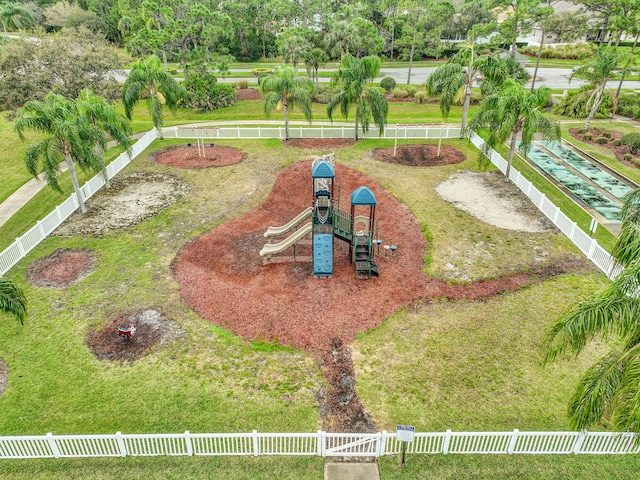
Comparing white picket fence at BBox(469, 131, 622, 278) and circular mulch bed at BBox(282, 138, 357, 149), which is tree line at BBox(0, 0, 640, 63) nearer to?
circular mulch bed at BBox(282, 138, 357, 149)

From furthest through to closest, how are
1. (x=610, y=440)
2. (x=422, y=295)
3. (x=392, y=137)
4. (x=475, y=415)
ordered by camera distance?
(x=392, y=137)
(x=422, y=295)
(x=475, y=415)
(x=610, y=440)

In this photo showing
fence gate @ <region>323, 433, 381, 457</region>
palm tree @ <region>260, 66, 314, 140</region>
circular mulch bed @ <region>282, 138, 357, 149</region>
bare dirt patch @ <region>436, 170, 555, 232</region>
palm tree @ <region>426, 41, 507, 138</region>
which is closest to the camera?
fence gate @ <region>323, 433, 381, 457</region>

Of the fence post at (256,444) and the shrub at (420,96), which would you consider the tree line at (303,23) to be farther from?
the fence post at (256,444)

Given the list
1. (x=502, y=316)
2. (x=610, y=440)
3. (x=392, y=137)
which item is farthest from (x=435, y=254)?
(x=392, y=137)

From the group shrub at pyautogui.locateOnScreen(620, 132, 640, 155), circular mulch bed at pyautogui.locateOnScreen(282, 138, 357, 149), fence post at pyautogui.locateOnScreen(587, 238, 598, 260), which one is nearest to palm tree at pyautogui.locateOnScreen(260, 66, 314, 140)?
circular mulch bed at pyautogui.locateOnScreen(282, 138, 357, 149)

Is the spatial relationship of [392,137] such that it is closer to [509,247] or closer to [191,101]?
[509,247]

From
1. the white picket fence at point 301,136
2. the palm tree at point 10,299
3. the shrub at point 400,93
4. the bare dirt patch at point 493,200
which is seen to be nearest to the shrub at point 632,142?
the white picket fence at point 301,136
